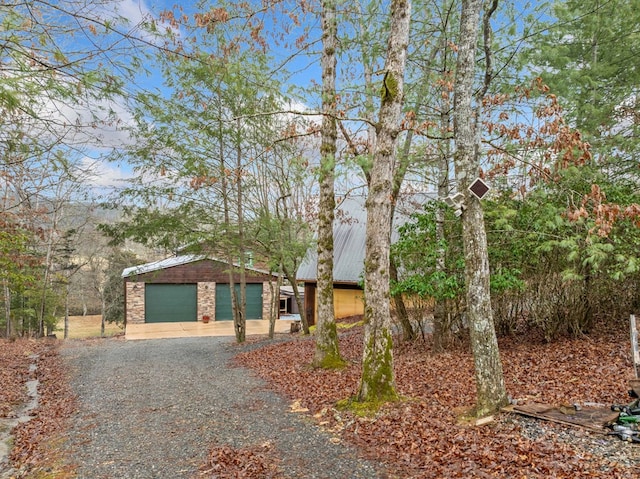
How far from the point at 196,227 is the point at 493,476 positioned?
9994 millimetres

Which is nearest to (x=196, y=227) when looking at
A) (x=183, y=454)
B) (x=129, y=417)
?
(x=129, y=417)

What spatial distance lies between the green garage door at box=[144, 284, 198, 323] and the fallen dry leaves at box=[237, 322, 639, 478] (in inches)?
577

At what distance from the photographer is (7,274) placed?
34.9 ft

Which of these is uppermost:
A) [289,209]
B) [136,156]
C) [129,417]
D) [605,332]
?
[136,156]

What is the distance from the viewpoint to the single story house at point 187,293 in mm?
21062

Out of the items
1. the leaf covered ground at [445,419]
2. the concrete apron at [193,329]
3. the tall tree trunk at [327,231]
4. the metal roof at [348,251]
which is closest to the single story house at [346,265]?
the metal roof at [348,251]

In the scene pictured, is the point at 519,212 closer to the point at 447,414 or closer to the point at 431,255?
the point at 431,255

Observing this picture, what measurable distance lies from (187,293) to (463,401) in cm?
1929

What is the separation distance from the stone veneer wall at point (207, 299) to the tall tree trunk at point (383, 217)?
18425 millimetres

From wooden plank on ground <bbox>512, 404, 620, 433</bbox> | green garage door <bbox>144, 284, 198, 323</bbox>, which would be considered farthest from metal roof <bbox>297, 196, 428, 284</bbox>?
wooden plank on ground <bbox>512, 404, 620, 433</bbox>

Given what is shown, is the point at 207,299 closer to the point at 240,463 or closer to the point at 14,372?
the point at 14,372

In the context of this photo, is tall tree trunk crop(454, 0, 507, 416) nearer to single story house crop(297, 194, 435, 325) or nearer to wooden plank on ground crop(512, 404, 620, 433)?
wooden plank on ground crop(512, 404, 620, 433)

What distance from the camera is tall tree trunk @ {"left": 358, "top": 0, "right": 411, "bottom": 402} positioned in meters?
5.04

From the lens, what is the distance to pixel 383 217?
16.7 feet
